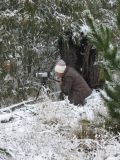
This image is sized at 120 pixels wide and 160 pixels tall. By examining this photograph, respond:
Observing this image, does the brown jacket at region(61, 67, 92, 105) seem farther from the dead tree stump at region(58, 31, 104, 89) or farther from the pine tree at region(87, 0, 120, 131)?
the dead tree stump at region(58, 31, 104, 89)

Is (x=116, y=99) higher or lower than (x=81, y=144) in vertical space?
higher

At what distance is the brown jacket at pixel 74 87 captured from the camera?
8.77 meters

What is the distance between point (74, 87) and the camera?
8875 mm

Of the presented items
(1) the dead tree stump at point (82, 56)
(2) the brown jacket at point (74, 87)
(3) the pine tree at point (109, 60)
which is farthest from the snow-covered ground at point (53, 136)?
(1) the dead tree stump at point (82, 56)

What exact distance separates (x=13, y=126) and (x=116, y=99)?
1715mm

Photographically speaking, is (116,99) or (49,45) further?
(49,45)

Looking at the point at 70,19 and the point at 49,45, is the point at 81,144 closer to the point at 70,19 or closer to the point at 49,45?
the point at 70,19

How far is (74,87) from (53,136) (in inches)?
110

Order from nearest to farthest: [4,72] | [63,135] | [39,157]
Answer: [39,157] < [63,135] < [4,72]

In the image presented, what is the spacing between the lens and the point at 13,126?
6906mm

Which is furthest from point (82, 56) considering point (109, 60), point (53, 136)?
point (109, 60)

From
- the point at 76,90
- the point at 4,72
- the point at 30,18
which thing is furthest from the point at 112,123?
the point at 4,72

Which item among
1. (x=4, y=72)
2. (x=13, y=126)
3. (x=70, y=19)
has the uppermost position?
(x=70, y=19)

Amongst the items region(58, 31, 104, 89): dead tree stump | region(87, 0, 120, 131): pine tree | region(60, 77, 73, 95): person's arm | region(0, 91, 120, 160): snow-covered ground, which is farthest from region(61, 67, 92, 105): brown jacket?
region(58, 31, 104, 89): dead tree stump
